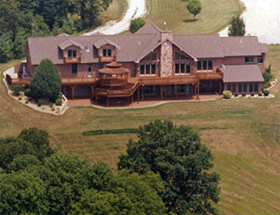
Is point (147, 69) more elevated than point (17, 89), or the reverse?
point (147, 69)

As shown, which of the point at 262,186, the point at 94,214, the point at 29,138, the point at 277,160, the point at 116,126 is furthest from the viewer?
the point at 116,126

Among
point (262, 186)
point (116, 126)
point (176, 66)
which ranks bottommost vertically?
point (262, 186)


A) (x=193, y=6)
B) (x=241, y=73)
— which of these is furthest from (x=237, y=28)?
(x=241, y=73)

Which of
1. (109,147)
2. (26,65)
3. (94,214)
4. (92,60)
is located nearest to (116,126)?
(109,147)

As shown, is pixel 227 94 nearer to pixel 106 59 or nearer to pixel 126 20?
pixel 106 59

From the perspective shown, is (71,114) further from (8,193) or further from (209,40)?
(8,193)
